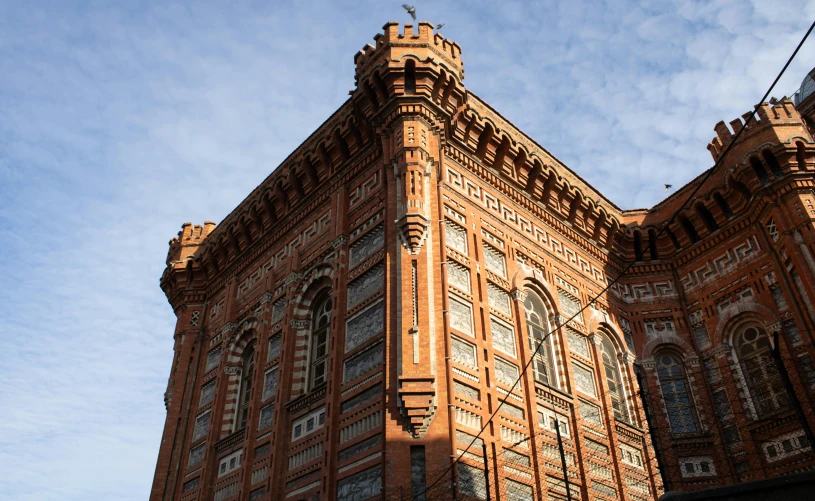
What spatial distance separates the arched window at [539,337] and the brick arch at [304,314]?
3780 millimetres

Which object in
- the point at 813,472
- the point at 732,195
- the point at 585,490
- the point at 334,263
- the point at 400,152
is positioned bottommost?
the point at 813,472

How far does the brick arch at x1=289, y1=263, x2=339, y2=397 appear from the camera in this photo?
1326 cm

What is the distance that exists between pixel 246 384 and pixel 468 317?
228 inches

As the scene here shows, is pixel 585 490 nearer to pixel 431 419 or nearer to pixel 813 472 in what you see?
pixel 431 419

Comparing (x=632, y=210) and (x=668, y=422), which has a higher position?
(x=632, y=210)

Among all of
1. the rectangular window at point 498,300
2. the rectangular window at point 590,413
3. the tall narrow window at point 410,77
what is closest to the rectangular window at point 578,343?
the rectangular window at point 590,413

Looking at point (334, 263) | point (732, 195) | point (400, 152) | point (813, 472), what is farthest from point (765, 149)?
point (813, 472)

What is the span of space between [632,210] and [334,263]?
850cm

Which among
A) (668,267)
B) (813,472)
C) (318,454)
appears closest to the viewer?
(813,472)

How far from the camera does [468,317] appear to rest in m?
12.0

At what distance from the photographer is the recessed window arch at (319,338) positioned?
1319 cm

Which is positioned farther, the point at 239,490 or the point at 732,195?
the point at 732,195

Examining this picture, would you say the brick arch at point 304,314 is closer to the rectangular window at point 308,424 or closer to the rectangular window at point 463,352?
the rectangular window at point 308,424

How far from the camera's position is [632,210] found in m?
18.2
